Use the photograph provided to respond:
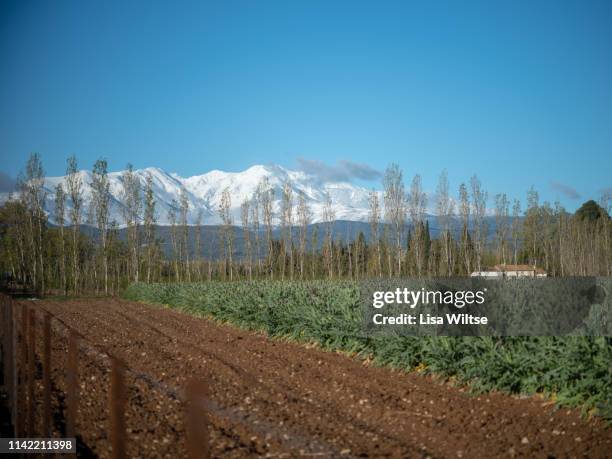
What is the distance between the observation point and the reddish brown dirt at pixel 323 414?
5973 millimetres

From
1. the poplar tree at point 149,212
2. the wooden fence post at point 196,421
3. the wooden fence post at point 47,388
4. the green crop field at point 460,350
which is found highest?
the poplar tree at point 149,212

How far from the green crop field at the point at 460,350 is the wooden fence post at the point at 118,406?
5320 millimetres

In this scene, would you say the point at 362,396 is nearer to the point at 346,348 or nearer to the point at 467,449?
the point at 467,449

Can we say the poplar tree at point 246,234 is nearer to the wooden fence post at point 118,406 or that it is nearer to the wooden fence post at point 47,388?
the wooden fence post at point 47,388

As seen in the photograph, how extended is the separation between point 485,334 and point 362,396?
→ 2.26 metres

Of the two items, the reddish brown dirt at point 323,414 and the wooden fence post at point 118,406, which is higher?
the wooden fence post at point 118,406

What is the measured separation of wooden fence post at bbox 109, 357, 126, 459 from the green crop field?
5320 mm

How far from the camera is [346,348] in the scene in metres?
12.0

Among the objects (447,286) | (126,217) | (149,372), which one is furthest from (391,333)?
(126,217)

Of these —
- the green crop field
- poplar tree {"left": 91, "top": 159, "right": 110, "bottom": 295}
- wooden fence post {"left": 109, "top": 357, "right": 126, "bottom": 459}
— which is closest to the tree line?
poplar tree {"left": 91, "top": 159, "right": 110, "bottom": 295}

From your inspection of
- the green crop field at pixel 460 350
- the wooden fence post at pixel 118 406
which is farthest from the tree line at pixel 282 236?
the wooden fence post at pixel 118 406

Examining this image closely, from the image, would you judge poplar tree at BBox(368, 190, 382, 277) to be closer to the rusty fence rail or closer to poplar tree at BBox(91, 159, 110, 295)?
poplar tree at BBox(91, 159, 110, 295)

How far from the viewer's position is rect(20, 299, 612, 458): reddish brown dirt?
5.97 metres

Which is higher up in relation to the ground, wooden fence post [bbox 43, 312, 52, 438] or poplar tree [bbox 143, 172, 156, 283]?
poplar tree [bbox 143, 172, 156, 283]
